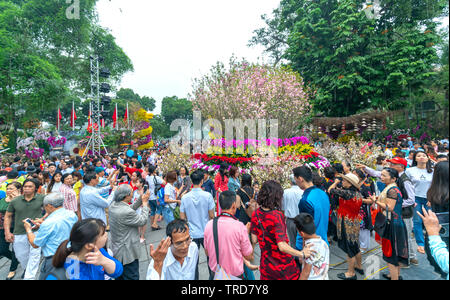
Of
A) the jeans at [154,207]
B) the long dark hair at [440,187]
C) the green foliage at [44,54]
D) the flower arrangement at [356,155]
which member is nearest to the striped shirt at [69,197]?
the jeans at [154,207]

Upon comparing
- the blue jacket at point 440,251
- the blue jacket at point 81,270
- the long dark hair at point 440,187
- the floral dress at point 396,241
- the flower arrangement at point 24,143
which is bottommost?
the floral dress at point 396,241

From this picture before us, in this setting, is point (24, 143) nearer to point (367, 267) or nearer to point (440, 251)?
point (367, 267)

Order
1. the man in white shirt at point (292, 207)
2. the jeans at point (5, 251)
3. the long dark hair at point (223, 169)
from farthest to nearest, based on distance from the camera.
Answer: the long dark hair at point (223, 169), the jeans at point (5, 251), the man in white shirt at point (292, 207)

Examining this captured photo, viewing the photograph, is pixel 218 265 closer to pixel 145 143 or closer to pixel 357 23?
pixel 357 23

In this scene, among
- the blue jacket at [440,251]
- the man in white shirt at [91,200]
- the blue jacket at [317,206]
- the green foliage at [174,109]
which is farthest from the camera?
the green foliage at [174,109]

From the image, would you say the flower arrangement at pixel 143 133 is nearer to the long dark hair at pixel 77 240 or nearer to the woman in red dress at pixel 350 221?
the woman in red dress at pixel 350 221

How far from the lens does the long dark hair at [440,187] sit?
67.0 inches

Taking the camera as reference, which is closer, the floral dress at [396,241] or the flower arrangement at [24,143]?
the floral dress at [396,241]

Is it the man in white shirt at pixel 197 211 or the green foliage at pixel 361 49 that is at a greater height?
the green foliage at pixel 361 49

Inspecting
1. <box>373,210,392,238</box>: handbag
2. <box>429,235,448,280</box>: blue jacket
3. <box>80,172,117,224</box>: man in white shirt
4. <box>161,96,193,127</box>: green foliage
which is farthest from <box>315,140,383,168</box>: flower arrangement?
<box>161,96,193,127</box>: green foliage

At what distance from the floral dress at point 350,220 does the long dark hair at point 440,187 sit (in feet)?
4.56

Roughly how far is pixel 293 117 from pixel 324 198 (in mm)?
7747

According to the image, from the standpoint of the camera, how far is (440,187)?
1.76m

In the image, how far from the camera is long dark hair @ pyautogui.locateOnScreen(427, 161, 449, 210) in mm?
1702
